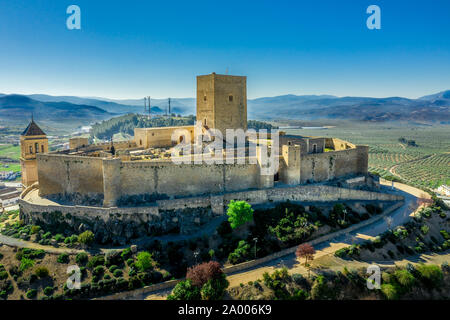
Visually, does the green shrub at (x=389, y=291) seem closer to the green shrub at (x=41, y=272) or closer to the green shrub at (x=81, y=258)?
the green shrub at (x=81, y=258)

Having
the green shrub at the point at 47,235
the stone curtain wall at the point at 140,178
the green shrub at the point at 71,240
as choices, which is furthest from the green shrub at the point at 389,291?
the green shrub at the point at 47,235

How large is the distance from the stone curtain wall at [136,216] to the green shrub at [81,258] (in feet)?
6.54

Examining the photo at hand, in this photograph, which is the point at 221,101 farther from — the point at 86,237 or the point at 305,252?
the point at 86,237

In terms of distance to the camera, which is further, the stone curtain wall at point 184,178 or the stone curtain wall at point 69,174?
the stone curtain wall at point 69,174

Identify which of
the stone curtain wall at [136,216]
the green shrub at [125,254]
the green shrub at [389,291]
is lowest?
the green shrub at [389,291]

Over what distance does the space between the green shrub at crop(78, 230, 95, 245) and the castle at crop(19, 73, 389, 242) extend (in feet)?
3.25

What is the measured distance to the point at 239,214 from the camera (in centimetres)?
2586

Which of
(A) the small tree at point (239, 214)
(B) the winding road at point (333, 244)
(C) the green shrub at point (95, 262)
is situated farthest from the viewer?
(A) the small tree at point (239, 214)

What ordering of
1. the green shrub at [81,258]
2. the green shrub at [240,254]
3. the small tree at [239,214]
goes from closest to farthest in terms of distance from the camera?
the green shrub at [81,258]
the green shrub at [240,254]
the small tree at [239,214]

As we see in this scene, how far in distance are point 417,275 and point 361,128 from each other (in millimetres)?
164868

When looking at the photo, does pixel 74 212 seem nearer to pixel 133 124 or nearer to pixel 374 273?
pixel 374 273

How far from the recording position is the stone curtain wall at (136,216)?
2580cm

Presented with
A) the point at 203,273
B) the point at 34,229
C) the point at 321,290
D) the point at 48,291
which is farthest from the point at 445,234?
the point at 34,229

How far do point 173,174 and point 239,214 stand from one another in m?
7.11
